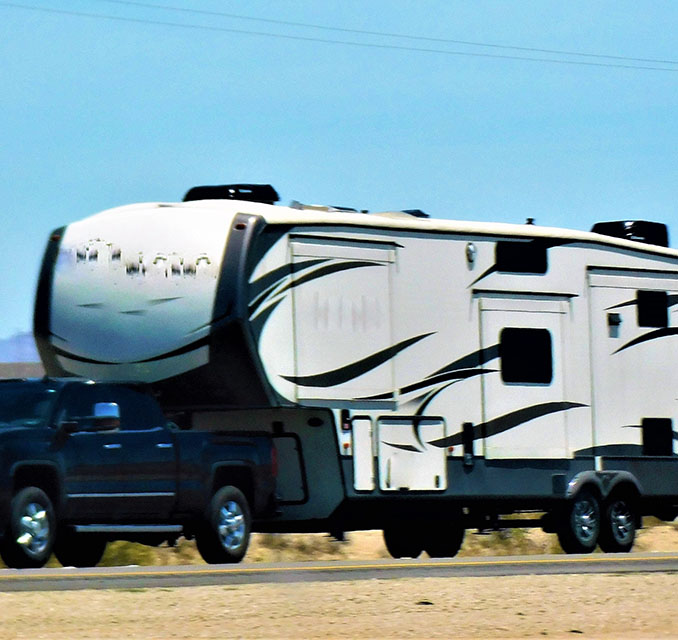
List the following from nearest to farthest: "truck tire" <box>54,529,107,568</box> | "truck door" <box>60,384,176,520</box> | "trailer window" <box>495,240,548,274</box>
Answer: "truck door" <box>60,384,176,520</box>
"truck tire" <box>54,529,107,568</box>
"trailer window" <box>495,240,548,274</box>

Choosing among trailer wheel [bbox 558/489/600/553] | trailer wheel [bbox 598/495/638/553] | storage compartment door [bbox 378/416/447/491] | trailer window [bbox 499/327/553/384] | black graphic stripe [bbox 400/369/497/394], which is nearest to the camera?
storage compartment door [bbox 378/416/447/491]

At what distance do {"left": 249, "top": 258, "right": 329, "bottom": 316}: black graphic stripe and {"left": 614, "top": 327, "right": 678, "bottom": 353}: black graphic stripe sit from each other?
17.3 ft

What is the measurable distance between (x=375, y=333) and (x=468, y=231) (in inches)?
77.8

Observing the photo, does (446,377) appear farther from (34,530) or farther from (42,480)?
(34,530)

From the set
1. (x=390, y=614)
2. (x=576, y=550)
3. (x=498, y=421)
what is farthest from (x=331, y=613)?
(x=576, y=550)

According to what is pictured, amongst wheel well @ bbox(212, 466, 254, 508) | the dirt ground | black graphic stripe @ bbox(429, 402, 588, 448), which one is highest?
black graphic stripe @ bbox(429, 402, 588, 448)

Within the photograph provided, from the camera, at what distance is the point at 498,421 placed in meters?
21.1

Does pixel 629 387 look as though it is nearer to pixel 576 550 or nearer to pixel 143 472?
pixel 576 550

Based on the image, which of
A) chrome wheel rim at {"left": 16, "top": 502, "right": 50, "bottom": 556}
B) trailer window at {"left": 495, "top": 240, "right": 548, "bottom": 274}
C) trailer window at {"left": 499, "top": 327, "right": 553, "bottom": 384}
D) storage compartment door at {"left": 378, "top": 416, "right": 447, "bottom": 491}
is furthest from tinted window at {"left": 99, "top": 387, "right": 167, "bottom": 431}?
trailer window at {"left": 495, "top": 240, "right": 548, "bottom": 274}

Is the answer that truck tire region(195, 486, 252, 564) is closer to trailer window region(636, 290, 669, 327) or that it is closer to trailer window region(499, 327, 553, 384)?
trailer window region(499, 327, 553, 384)

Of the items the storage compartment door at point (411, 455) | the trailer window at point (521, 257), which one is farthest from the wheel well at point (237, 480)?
the trailer window at point (521, 257)

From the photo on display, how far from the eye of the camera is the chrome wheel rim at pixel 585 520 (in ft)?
73.0

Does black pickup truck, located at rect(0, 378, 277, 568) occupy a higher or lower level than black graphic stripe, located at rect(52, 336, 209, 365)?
lower

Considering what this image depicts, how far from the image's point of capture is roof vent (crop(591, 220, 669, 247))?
922 inches
